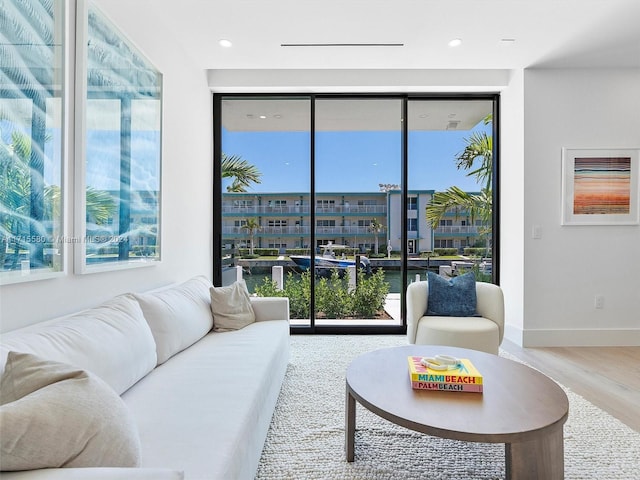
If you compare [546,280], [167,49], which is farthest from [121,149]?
[546,280]

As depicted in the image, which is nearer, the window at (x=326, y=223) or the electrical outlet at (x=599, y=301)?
the electrical outlet at (x=599, y=301)

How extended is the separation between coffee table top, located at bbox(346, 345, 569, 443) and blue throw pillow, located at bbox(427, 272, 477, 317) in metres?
1.12

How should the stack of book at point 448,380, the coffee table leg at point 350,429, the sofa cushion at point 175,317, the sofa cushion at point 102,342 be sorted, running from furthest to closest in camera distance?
the sofa cushion at point 175,317, the coffee table leg at point 350,429, the stack of book at point 448,380, the sofa cushion at point 102,342

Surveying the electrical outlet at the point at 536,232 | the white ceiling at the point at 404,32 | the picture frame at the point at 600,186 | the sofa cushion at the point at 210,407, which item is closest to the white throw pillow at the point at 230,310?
the sofa cushion at the point at 210,407

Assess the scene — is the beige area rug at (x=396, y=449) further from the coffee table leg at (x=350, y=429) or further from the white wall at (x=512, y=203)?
the white wall at (x=512, y=203)

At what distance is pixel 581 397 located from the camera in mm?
2305

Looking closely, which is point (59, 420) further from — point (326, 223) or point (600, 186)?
point (600, 186)

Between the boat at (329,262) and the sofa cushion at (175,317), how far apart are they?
5.12 feet

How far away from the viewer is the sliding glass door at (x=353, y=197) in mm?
3865

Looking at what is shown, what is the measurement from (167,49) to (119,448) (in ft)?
9.05

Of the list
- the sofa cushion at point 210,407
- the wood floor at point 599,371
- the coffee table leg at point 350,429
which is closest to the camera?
the sofa cushion at point 210,407

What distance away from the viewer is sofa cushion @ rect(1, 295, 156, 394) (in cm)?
116

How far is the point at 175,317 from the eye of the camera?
194 centimetres

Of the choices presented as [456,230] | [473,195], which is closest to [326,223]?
[456,230]
